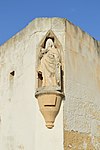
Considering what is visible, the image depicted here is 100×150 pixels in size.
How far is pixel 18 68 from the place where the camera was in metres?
7.43

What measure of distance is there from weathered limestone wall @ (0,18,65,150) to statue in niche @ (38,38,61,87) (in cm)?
22

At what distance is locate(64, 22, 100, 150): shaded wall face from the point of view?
21.5 feet

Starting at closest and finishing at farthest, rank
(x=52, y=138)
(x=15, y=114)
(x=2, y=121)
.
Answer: (x=52, y=138), (x=15, y=114), (x=2, y=121)

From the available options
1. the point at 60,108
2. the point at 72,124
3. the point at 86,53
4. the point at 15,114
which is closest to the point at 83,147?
the point at 72,124

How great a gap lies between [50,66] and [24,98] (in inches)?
39.1

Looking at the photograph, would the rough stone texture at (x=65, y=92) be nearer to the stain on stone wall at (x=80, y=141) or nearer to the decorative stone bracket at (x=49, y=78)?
the stain on stone wall at (x=80, y=141)

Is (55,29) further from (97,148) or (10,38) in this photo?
(97,148)

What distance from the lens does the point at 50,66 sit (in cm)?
640

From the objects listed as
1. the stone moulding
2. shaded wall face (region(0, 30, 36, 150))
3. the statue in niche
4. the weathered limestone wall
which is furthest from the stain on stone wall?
the statue in niche

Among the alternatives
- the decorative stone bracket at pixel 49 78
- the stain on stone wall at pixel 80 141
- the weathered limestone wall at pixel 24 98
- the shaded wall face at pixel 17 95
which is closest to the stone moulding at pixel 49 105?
the decorative stone bracket at pixel 49 78

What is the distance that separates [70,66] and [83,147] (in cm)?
173

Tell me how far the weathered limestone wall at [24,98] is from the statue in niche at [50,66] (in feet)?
0.74

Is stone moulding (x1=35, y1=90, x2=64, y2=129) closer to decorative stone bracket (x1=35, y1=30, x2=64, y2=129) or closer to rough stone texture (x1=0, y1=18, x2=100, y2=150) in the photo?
decorative stone bracket (x1=35, y1=30, x2=64, y2=129)

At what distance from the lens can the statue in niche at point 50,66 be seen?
6.33m
